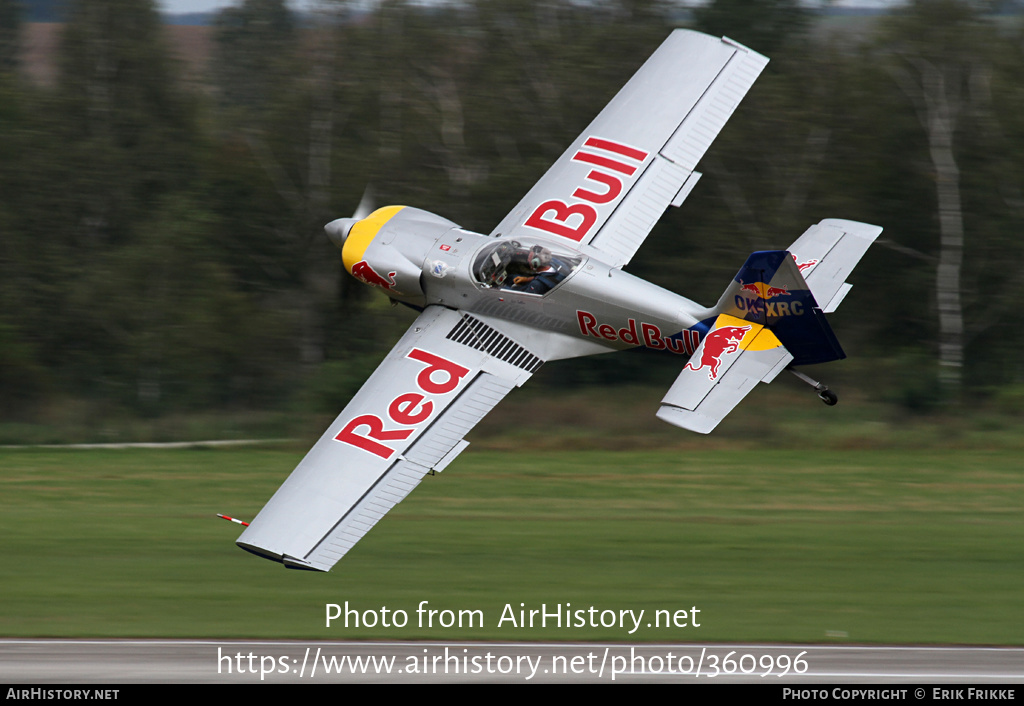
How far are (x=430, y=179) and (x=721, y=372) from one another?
15.2 m

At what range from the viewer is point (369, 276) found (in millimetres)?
17203

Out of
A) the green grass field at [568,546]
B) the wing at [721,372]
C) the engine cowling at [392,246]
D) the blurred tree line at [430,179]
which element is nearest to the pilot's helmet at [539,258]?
Answer: the engine cowling at [392,246]

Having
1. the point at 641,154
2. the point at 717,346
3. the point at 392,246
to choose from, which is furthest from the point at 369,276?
the point at 717,346

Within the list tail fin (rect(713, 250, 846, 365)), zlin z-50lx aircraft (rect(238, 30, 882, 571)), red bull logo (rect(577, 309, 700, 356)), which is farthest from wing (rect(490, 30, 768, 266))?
tail fin (rect(713, 250, 846, 365))

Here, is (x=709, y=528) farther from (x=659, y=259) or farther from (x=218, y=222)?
(x=218, y=222)

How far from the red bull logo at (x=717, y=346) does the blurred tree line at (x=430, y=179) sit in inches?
406

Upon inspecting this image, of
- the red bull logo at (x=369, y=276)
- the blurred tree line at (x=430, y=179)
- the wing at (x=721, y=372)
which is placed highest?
the wing at (x=721, y=372)

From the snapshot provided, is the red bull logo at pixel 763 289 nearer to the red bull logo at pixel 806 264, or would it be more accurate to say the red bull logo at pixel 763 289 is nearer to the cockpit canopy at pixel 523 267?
the red bull logo at pixel 806 264

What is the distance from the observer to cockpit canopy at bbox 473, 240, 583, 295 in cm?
1586

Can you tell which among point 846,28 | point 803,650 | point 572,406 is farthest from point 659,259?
point 803,650

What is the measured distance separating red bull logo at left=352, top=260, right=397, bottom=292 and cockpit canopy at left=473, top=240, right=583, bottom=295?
1.54 m

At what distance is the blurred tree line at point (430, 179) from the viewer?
25250 mm

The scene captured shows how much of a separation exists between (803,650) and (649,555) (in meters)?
3.46

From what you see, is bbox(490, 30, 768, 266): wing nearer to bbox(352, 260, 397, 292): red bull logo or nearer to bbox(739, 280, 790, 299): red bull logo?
bbox(352, 260, 397, 292): red bull logo
